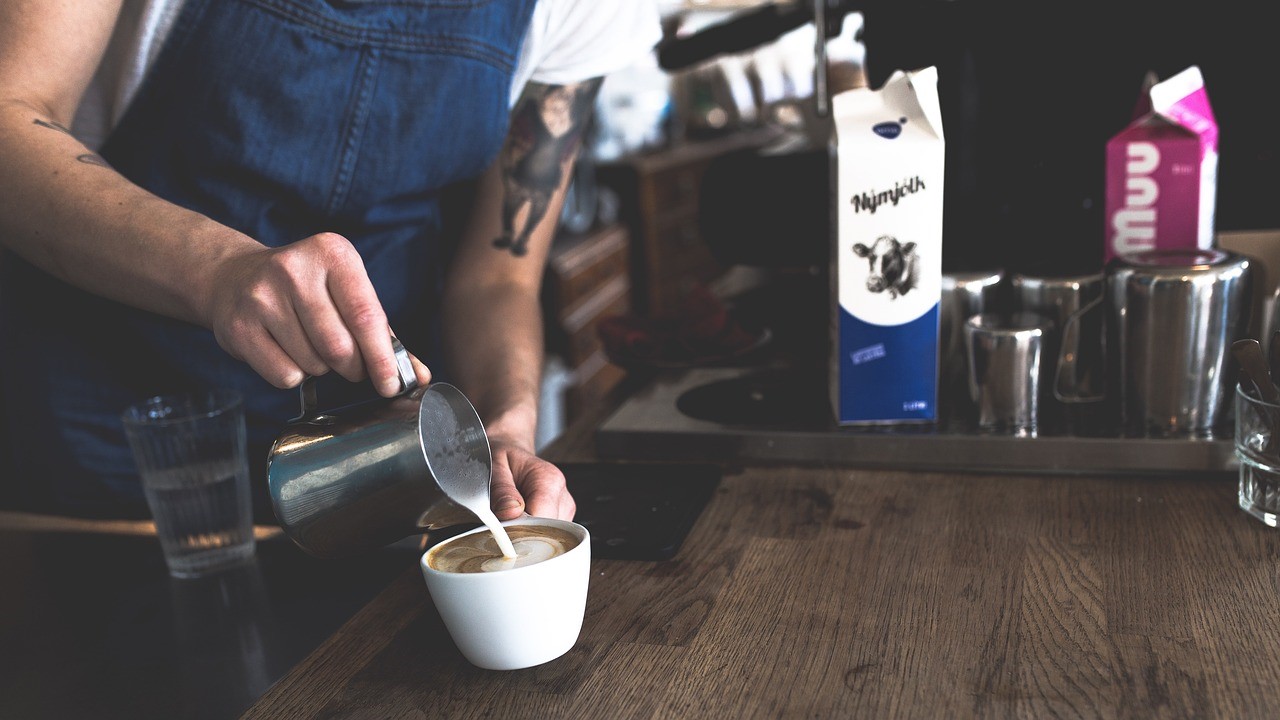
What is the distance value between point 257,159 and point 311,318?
17.1 inches

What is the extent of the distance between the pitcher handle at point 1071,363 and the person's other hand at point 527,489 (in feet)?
1.67

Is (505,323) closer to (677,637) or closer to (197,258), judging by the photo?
(197,258)

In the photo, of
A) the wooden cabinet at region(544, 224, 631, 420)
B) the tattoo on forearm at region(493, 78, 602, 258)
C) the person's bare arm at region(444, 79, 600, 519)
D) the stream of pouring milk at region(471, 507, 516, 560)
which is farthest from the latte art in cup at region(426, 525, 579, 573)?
the wooden cabinet at region(544, 224, 631, 420)

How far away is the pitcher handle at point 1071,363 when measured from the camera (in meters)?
1.00

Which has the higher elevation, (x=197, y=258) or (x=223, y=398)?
(x=197, y=258)

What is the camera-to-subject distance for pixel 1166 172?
1.05 metres

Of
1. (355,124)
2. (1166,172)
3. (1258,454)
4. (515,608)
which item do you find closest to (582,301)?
(355,124)

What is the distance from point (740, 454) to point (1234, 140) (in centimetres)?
71

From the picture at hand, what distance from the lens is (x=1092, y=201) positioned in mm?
1229

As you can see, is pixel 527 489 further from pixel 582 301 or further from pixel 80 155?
pixel 582 301

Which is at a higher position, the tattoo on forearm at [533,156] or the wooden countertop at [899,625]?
the tattoo on forearm at [533,156]

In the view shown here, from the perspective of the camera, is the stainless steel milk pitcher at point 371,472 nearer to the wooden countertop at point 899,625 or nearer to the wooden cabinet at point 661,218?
the wooden countertop at point 899,625

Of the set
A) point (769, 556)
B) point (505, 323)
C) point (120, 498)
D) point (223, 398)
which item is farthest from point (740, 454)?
point (120, 498)

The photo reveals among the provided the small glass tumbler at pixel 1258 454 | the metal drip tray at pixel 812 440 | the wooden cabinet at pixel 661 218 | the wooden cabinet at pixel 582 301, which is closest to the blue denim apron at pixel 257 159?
the metal drip tray at pixel 812 440
